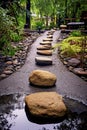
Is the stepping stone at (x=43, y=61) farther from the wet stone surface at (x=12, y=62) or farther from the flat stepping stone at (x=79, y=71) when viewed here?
the flat stepping stone at (x=79, y=71)

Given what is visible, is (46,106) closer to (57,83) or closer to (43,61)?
(57,83)

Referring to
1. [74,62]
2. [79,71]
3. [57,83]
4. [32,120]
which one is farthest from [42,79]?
[74,62]

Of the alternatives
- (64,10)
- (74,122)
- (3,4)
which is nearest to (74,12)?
(64,10)

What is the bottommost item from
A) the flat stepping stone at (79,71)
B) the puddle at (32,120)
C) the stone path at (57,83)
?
the puddle at (32,120)

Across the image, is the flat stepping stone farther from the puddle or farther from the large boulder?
the puddle

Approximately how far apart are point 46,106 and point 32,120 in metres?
0.38

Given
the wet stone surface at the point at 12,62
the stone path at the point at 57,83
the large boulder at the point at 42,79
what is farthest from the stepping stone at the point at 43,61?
the large boulder at the point at 42,79

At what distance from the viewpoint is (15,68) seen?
7.27 m

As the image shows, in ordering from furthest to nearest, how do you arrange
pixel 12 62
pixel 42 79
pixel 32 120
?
pixel 12 62, pixel 42 79, pixel 32 120

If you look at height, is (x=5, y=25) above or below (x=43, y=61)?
above

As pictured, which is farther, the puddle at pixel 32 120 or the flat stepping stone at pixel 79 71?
the flat stepping stone at pixel 79 71

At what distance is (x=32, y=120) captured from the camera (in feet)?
15.1

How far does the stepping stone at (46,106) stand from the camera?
15.0ft

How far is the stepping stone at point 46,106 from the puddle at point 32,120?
115 mm
